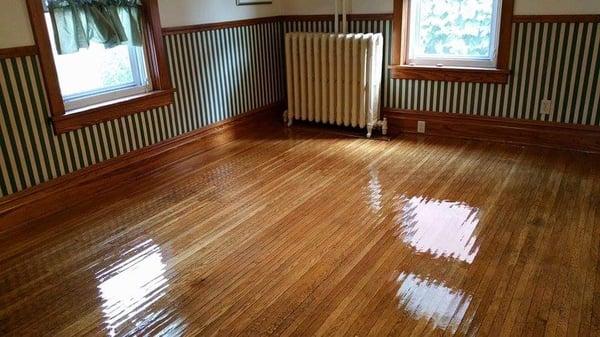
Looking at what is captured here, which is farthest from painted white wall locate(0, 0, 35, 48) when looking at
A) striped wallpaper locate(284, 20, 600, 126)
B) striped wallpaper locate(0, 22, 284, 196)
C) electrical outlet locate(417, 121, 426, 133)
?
electrical outlet locate(417, 121, 426, 133)

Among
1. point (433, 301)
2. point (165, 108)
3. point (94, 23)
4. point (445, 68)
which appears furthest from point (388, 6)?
point (433, 301)

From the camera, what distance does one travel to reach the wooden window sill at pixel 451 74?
3748mm

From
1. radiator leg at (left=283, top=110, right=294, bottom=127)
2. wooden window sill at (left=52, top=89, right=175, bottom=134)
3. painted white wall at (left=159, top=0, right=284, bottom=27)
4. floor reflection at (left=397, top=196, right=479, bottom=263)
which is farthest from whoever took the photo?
radiator leg at (left=283, top=110, right=294, bottom=127)

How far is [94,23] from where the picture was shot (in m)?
3.05

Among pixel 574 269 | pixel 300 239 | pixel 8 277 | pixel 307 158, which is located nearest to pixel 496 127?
pixel 307 158

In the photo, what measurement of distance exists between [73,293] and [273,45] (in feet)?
10.4

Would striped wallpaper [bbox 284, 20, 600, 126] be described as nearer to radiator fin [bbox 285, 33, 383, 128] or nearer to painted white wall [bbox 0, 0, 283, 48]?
radiator fin [bbox 285, 33, 383, 128]

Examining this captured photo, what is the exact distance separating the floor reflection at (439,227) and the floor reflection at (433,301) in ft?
0.90

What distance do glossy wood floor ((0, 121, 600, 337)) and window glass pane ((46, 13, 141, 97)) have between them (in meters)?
0.71

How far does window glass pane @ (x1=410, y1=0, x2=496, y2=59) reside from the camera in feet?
12.2

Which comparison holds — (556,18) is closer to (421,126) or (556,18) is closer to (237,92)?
(421,126)

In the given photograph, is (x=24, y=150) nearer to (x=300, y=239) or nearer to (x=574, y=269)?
(x=300, y=239)

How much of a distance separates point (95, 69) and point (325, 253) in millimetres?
2110

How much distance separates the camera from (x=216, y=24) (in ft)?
12.9
